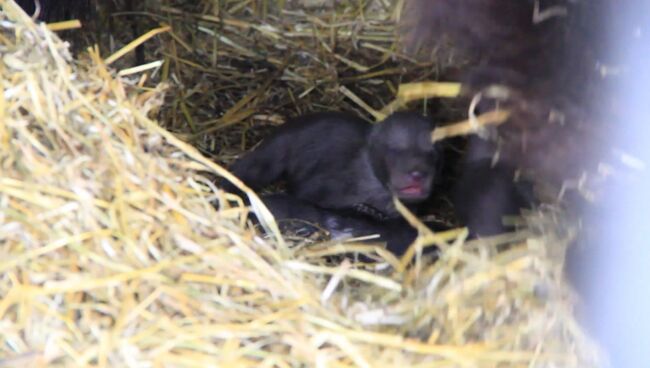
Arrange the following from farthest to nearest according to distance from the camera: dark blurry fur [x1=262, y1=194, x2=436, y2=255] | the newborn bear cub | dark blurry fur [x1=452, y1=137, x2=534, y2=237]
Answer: the newborn bear cub, dark blurry fur [x1=262, y1=194, x2=436, y2=255], dark blurry fur [x1=452, y1=137, x2=534, y2=237]

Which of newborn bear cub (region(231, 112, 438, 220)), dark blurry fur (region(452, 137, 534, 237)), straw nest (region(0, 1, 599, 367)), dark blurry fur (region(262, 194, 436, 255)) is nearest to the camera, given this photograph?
straw nest (region(0, 1, 599, 367))

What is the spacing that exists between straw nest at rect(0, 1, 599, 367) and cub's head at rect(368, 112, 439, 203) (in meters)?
0.51

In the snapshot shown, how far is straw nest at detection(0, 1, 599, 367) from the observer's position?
5.29 ft

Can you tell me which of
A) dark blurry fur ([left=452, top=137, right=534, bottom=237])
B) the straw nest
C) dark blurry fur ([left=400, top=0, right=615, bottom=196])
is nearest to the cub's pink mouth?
dark blurry fur ([left=452, top=137, right=534, bottom=237])

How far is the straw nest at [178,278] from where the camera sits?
1611 millimetres

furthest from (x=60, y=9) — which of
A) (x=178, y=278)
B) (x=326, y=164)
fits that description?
(x=178, y=278)

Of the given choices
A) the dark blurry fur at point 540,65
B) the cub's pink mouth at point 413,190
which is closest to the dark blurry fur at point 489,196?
the cub's pink mouth at point 413,190

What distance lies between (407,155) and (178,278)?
1007 millimetres

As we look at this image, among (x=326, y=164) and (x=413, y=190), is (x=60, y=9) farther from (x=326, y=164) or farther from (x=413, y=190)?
(x=413, y=190)

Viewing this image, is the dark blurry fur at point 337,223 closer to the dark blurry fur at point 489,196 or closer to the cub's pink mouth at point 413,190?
the cub's pink mouth at point 413,190

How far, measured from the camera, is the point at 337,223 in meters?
2.51

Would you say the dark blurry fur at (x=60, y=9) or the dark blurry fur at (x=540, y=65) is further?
the dark blurry fur at (x=60, y=9)

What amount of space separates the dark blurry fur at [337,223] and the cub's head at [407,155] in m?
0.10

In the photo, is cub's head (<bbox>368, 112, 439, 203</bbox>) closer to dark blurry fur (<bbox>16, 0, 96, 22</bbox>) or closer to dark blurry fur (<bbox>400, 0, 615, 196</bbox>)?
dark blurry fur (<bbox>400, 0, 615, 196</bbox>)
